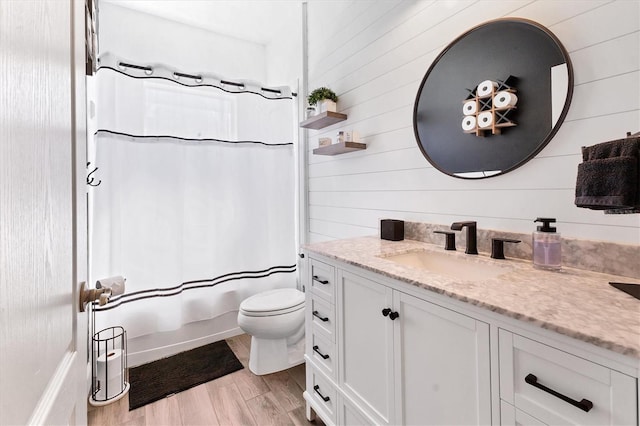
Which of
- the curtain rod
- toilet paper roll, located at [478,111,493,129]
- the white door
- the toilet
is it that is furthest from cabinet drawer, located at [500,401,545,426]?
the curtain rod

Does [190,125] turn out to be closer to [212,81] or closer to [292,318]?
[212,81]

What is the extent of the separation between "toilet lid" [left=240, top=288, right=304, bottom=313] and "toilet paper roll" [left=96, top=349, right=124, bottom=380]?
31.5 inches

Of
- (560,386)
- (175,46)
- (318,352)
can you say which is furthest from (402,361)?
(175,46)

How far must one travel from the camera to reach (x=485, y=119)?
130 cm

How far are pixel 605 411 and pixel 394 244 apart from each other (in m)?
1.01

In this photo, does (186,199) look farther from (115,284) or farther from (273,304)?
(273,304)

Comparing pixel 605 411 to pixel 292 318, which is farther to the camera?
pixel 292 318

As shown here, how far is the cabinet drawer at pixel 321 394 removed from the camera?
4.61 feet

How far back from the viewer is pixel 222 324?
8.34ft

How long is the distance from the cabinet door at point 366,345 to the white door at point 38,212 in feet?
2.95

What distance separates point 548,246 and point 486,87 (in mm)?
727

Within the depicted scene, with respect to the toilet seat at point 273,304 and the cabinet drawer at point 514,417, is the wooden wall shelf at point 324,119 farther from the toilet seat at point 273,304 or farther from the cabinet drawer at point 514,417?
the cabinet drawer at point 514,417

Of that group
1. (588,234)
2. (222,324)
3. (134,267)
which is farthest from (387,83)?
(222,324)

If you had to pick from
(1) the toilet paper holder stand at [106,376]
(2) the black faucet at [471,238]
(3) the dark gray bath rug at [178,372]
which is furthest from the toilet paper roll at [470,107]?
(1) the toilet paper holder stand at [106,376]
